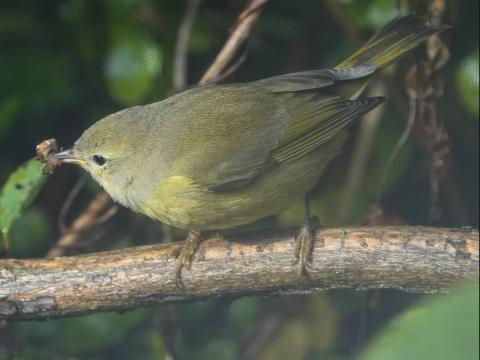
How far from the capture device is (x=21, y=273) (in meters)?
2.18

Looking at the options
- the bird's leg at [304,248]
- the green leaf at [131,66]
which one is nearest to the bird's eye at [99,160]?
the green leaf at [131,66]

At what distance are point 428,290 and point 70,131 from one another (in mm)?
1883

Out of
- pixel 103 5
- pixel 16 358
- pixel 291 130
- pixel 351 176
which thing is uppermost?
pixel 103 5

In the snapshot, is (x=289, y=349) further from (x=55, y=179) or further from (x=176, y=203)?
(x=55, y=179)

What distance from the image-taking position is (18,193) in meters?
2.48

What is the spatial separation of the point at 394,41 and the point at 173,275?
1.09 m

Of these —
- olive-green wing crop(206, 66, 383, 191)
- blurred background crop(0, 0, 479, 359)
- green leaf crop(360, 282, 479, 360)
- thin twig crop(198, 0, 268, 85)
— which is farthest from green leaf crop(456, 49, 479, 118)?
green leaf crop(360, 282, 479, 360)

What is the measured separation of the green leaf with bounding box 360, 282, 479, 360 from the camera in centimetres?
60

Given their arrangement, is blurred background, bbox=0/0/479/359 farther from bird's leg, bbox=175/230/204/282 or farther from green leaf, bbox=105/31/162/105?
bird's leg, bbox=175/230/204/282

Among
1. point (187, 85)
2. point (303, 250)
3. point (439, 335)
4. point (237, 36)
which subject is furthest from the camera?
point (187, 85)

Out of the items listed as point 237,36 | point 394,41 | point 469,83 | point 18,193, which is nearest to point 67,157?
point 18,193

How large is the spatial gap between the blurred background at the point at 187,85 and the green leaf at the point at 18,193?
0.97 feet

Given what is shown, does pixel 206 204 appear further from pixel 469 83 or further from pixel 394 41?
pixel 469 83

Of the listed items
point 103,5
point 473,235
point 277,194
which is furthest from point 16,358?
point 473,235
